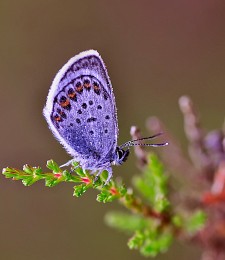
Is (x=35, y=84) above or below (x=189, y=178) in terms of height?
above

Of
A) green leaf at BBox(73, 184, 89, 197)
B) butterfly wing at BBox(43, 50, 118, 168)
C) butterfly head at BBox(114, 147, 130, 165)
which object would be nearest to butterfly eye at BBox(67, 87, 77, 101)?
butterfly wing at BBox(43, 50, 118, 168)

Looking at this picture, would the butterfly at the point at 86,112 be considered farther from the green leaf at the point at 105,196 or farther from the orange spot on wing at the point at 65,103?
the green leaf at the point at 105,196

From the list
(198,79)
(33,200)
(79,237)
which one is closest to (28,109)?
(33,200)

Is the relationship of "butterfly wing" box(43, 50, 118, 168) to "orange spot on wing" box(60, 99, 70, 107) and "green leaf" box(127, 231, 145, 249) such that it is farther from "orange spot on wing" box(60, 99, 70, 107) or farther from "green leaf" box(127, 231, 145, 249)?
"green leaf" box(127, 231, 145, 249)

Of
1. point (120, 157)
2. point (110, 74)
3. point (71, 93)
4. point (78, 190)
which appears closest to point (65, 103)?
point (71, 93)

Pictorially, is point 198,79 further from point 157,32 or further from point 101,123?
point 101,123

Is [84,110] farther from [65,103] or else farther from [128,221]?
[128,221]
